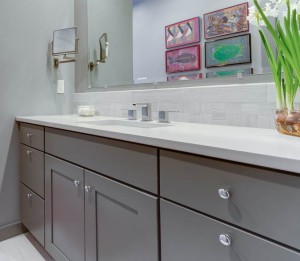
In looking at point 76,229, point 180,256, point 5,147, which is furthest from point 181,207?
point 5,147

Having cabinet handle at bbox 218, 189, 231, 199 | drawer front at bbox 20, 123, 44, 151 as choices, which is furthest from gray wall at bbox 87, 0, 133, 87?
cabinet handle at bbox 218, 189, 231, 199

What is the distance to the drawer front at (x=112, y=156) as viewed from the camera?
0.85 metres

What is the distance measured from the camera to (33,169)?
1.70 meters

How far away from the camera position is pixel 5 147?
73.5 inches

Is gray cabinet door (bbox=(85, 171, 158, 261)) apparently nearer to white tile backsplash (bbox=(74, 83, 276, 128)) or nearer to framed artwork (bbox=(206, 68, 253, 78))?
white tile backsplash (bbox=(74, 83, 276, 128))

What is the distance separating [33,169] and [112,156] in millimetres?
943

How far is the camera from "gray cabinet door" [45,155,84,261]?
121cm

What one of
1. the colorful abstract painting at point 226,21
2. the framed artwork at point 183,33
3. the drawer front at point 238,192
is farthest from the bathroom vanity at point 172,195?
the framed artwork at point 183,33

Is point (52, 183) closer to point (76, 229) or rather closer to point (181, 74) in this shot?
point (76, 229)

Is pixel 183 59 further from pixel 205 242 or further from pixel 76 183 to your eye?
pixel 205 242

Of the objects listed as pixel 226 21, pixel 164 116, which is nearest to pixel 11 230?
pixel 164 116

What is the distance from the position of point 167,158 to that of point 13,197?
1.60 m

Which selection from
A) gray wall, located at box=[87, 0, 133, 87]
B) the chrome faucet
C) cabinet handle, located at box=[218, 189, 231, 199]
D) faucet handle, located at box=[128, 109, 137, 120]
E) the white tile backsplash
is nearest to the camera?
cabinet handle, located at box=[218, 189, 231, 199]

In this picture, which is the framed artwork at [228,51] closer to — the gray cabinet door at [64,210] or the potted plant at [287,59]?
the potted plant at [287,59]
